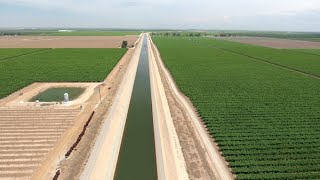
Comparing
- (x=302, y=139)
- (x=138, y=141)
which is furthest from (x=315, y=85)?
(x=138, y=141)

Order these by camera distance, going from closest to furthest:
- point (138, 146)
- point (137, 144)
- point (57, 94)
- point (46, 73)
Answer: point (138, 146), point (137, 144), point (57, 94), point (46, 73)

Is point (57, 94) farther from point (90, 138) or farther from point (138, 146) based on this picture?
point (138, 146)

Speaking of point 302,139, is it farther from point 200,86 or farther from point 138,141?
point 200,86

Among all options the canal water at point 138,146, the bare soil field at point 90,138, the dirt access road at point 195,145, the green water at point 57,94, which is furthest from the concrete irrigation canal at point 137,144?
the green water at point 57,94

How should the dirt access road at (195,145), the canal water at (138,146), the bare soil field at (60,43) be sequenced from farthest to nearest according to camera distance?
the bare soil field at (60,43), the canal water at (138,146), the dirt access road at (195,145)

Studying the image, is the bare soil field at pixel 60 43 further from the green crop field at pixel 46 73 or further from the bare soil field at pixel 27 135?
the bare soil field at pixel 27 135

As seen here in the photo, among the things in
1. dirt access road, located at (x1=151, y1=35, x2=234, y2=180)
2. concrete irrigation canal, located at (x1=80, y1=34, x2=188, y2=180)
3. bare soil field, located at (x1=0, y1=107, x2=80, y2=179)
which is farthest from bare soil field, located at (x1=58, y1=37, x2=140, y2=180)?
dirt access road, located at (x1=151, y1=35, x2=234, y2=180)

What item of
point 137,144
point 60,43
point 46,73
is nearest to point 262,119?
point 137,144
